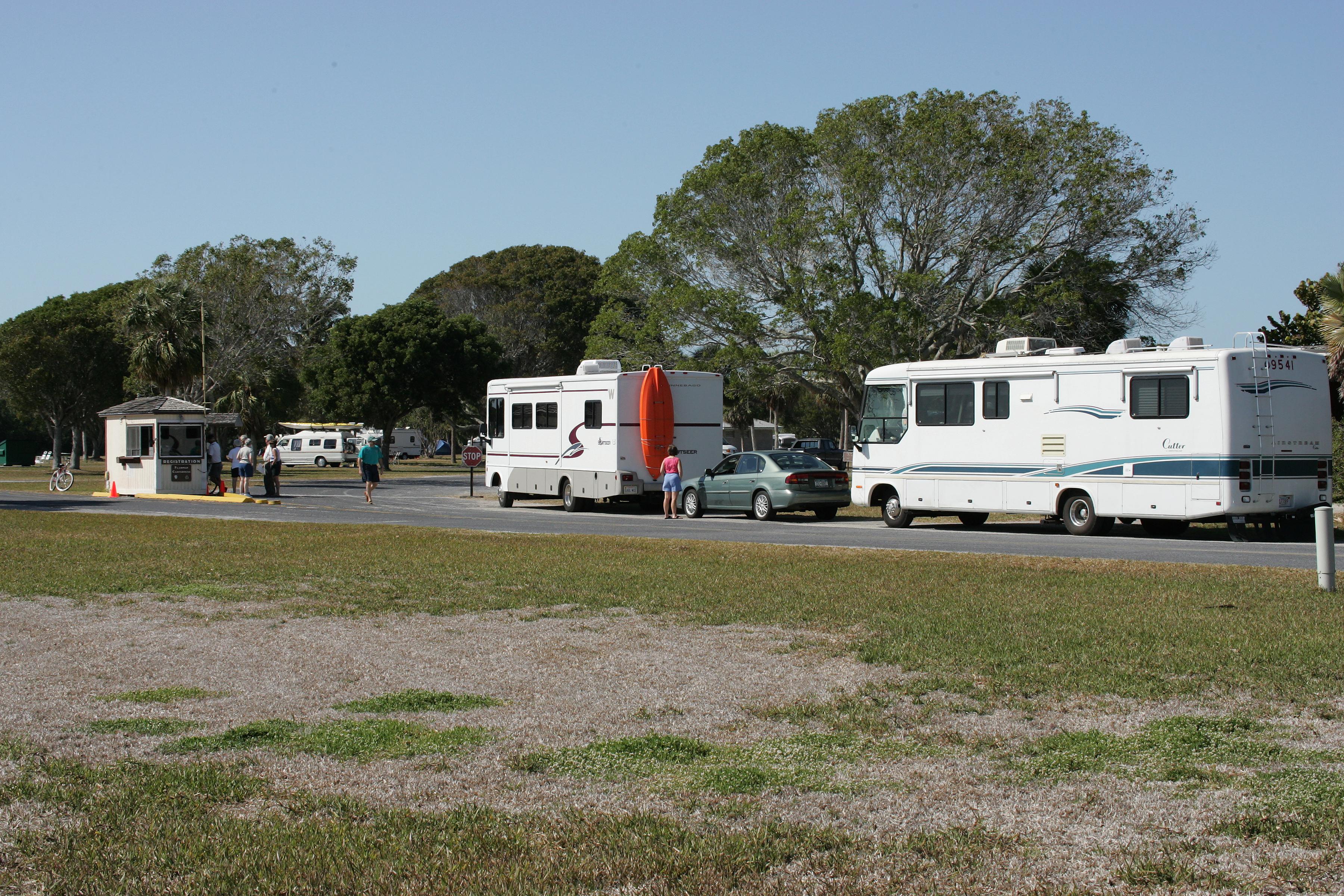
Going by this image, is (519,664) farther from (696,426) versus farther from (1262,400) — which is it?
(696,426)

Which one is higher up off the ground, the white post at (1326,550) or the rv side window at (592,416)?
the rv side window at (592,416)

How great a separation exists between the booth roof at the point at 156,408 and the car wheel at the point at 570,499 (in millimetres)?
11554

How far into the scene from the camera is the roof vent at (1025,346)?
73.3 ft

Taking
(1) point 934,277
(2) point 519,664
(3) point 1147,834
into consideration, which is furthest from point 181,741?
(1) point 934,277

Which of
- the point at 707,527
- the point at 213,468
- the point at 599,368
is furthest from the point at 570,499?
the point at 213,468

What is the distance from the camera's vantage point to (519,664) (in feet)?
28.0

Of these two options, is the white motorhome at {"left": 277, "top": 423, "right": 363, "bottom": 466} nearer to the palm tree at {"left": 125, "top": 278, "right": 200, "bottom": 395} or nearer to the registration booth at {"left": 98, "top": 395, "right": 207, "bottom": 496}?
the palm tree at {"left": 125, "top": 278, "right": 200, "bottom": 395}

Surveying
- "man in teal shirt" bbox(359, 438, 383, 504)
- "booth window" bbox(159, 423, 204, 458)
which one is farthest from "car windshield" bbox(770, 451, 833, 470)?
"booth window" bbox(159, 423, 204, 458)

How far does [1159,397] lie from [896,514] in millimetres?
5539

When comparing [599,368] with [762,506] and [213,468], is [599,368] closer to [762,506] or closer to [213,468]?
[762,506]

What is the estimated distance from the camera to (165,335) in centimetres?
4888

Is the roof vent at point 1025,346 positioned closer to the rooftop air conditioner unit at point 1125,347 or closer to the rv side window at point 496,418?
the rooftop air conditioner unit at point 1125,347

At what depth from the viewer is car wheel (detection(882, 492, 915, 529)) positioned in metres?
23.7

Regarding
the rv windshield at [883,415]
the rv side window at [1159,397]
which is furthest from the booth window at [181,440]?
the rv side window at [1159,397]
